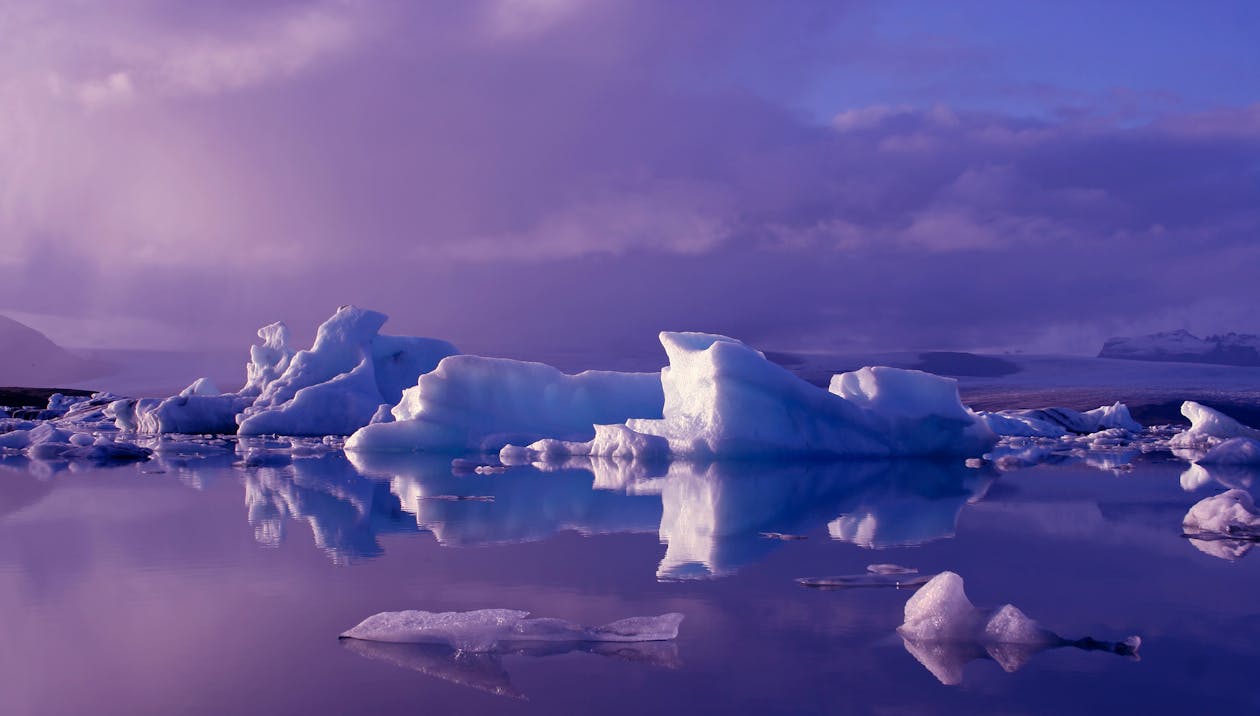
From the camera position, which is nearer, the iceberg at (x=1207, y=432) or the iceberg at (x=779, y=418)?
the iceberg at (x=779, y=418)

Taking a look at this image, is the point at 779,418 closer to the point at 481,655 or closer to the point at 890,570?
the point at 890,570

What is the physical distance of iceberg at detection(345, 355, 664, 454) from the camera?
735 inches

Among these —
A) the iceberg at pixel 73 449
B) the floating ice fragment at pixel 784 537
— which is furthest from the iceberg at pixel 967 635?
the iceberg at pixel 73 449

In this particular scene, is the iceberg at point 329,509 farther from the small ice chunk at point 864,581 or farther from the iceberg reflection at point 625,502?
the small ice chunk at point 864,581

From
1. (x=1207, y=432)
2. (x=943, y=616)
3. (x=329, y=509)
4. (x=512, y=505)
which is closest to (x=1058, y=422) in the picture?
(x=1207, y=432)

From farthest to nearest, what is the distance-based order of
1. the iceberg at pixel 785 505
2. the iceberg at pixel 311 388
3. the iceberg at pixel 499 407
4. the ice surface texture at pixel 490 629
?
the iceberg at pixel 311 388, the iceberg at pixel 499 407, the iceberg at pixel 785 505, the ice surface texture at pixel 490 629

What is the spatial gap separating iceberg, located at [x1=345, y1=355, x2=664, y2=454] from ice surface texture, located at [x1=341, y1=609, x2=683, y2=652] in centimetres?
1460

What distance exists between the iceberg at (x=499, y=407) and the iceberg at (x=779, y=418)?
281 cm

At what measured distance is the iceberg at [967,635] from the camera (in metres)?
3.65

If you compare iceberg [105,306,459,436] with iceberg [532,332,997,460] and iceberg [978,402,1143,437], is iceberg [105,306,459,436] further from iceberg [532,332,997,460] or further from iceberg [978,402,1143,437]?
iceberg [978,402,1143,437]

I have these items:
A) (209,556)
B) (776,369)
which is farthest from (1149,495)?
(209,556)

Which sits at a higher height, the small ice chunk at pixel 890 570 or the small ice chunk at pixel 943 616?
the small ice chunk at pixel 943 616

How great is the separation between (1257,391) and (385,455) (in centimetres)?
3688

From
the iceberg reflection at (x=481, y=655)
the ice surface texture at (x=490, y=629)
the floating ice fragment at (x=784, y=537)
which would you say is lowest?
the floating ice fragment at (x=784, y=537)
